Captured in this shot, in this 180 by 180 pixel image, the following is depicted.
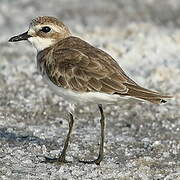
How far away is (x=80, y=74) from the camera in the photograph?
24.7 feet

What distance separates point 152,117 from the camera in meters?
10.1

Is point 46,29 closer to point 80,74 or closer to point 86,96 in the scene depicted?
point 80,74

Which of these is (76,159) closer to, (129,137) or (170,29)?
(129,137)

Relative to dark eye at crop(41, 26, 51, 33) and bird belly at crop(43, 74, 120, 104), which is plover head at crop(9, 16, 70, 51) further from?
bird belly at crop(43, 74, 120, 104)

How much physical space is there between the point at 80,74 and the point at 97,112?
2.82m

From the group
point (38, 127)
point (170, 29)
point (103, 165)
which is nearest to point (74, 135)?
point (38, 127)

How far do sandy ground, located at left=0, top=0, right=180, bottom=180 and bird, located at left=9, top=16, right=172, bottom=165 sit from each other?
39 centimetres

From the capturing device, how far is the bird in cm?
734

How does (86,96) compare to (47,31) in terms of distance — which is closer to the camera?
(86,96)

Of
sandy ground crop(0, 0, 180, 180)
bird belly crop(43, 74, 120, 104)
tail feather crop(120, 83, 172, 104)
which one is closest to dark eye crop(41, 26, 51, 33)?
bird belly crop(43, 74, 120, 104)

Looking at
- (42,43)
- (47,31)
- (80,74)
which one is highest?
(47,31)

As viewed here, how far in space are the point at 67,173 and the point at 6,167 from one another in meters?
0.69

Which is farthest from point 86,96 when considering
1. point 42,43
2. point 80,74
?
point 42,43

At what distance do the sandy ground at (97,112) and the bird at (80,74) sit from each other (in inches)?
15.3
